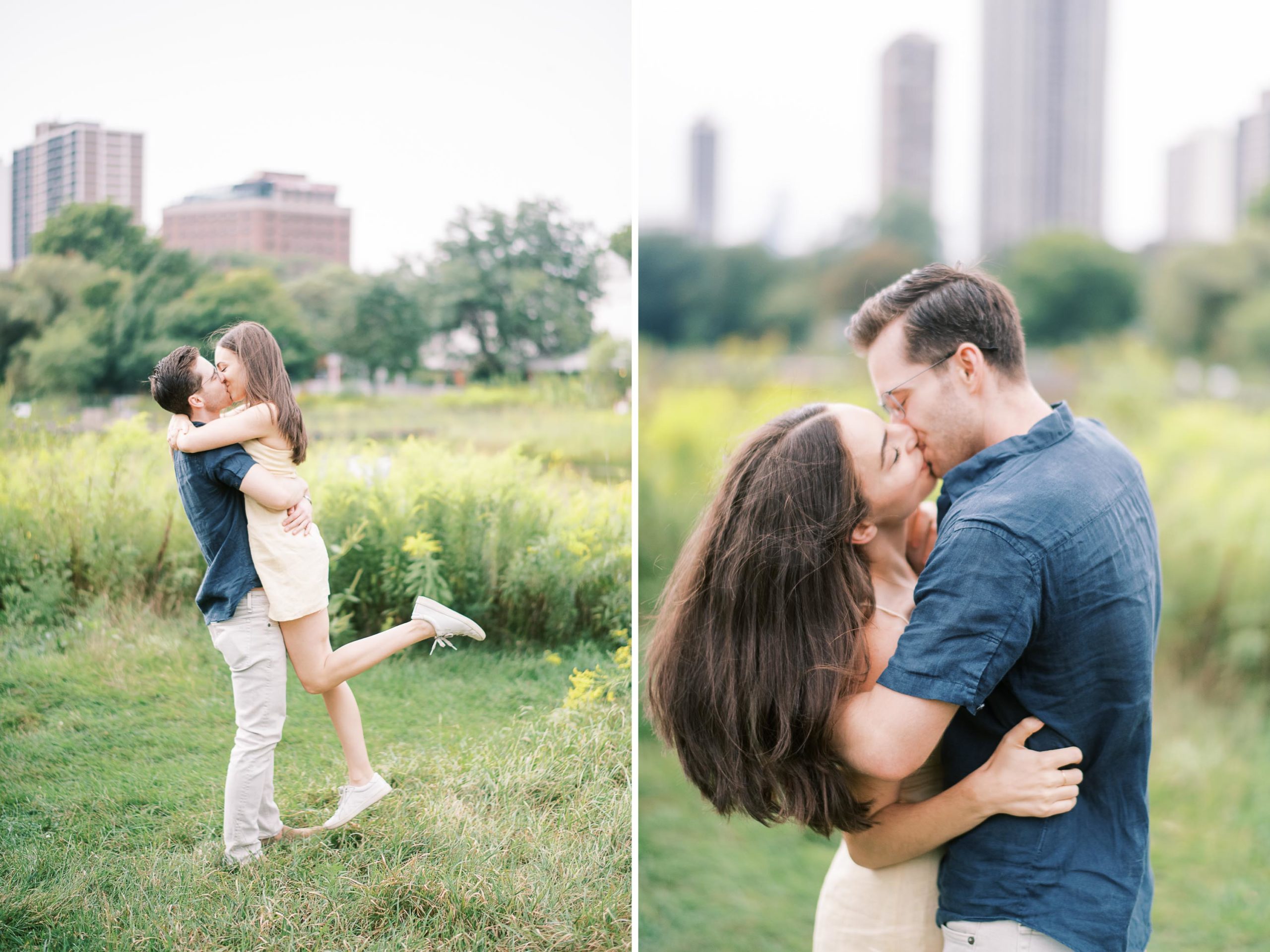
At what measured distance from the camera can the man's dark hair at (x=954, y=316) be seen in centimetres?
238

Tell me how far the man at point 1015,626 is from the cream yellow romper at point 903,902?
6 centimetres

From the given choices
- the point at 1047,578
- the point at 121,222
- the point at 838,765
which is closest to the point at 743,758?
the point at 838,765

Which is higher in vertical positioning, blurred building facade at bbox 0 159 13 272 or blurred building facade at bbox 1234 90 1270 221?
blurred building facade at bbox 1234 90 1270 221

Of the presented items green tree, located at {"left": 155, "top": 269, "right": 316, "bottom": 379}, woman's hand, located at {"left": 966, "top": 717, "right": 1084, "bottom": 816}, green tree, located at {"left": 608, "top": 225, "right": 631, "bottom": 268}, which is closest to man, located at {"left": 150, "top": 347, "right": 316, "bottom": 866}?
green tree, located at {"left": 155, "top": 269, "right": 316, "bottom": 379}

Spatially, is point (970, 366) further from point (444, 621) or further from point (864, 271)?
point (864, 271)

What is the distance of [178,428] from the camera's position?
2.80m

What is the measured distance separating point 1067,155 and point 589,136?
387 cm

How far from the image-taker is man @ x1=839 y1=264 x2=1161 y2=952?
204 cm

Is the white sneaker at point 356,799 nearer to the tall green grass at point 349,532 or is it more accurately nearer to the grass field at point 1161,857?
the tall green grass at point 349,532

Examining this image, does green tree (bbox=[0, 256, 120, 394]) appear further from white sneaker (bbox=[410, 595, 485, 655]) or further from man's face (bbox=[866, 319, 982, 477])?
man's face (bbox=[866, 319, 982, 477])

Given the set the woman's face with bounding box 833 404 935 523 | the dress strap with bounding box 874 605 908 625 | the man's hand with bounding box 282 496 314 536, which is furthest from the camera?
the man's hand with bounding box 282 496 314 536

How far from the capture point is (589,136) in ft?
10.9

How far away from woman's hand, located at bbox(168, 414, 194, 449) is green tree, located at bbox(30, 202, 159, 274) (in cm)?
58

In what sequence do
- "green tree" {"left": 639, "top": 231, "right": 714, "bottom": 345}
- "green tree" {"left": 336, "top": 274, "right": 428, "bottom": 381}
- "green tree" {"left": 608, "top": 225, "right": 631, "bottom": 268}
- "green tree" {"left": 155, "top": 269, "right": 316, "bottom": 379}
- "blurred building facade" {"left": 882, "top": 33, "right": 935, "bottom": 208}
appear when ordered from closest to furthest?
"green tree" {"left": 155, "top": 269, "right": 316, "bottom": 379}
"green tree" {"left": 336, "top": 274, "right": 428, "bottom": 381}
"green tree" {"left": 608, "top": 225, "right": 631, "bottom": 268}
"blurred building facade" {"left": 882, "top": 33, "right": 935, "bottom": 208}
"green tree" {"left": 639, "top": 231, "right": 714, "bottom": 345}
